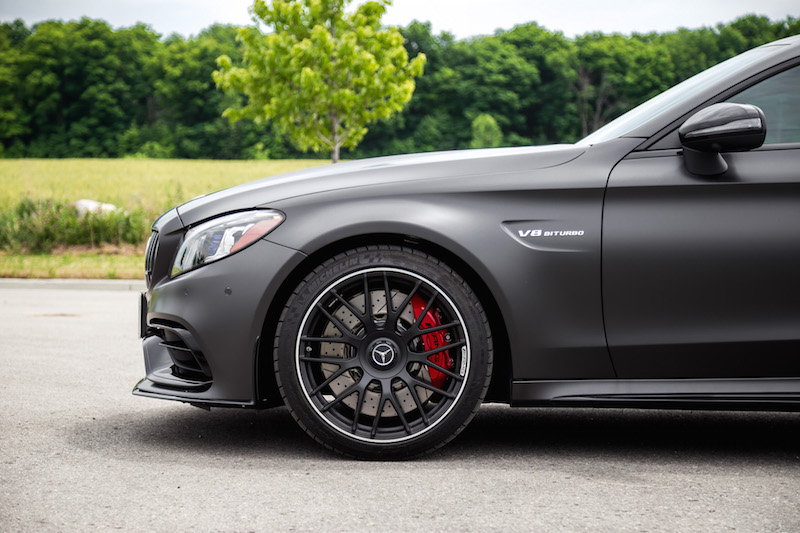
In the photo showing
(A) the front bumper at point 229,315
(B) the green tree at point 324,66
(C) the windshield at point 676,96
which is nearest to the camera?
(A) the front bumper at point 229,315

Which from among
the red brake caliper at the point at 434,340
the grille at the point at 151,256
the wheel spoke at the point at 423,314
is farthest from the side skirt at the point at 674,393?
the grille at the point at 151,256

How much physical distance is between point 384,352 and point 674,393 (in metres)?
1.11

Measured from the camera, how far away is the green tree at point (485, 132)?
267 ft

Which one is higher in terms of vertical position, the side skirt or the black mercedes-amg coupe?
the black mercedes-amg coupe

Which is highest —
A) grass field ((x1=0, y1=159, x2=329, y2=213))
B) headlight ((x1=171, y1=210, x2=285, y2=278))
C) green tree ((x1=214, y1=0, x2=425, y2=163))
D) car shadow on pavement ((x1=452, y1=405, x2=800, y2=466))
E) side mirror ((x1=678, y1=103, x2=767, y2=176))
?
green tree ((x1=214, y1=0, x2=425, y2=163))


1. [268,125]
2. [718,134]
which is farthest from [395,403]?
[268,125]

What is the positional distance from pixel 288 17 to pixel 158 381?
25605 millimetres

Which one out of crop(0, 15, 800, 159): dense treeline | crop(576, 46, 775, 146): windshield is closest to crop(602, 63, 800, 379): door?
crop(576, 46, 775, 146): windshield

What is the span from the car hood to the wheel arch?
9.1 inches

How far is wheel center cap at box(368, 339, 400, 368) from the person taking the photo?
11.6 ft

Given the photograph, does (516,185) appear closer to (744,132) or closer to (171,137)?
(744,132)

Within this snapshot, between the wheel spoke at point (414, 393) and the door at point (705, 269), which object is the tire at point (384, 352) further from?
the door at point (705, 269)

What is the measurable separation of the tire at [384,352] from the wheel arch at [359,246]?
0.06 meters

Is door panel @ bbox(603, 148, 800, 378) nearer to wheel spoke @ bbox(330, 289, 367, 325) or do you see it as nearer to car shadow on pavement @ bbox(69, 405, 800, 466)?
car shadow on pavement @ bbox(69, 405, 800, 466)
